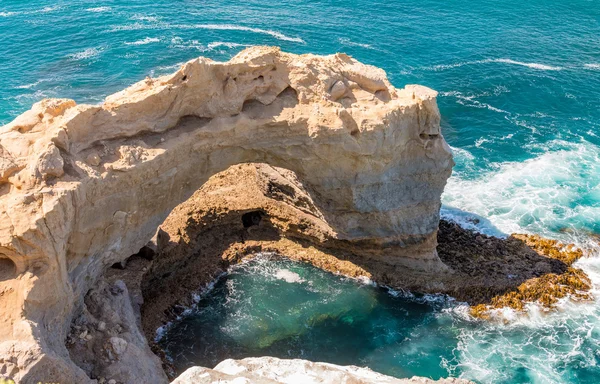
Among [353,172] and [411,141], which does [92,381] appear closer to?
[353,172]

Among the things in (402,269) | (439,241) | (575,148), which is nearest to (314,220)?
(402,269)

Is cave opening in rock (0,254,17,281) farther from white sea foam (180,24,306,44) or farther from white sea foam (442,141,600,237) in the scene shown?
white sea foam (180,24,306,44)

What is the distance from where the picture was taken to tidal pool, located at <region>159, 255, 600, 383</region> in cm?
3241

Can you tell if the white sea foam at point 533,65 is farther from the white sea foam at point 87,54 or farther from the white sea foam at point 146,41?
the white sea foam at point 87,54

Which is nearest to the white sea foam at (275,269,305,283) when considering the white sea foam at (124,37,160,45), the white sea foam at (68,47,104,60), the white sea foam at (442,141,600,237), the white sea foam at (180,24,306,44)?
the white sea foam at (442,141,600,237)

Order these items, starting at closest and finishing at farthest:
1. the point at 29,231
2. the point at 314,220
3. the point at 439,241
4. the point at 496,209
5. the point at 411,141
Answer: the point at 29,231 < the point at 411,141 < the point at 314,220 < the point at 439,241 < the point at 496,209

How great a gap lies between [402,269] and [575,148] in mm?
25010

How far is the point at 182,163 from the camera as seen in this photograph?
3027 centimetres

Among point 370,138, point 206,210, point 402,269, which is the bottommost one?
point 402,269

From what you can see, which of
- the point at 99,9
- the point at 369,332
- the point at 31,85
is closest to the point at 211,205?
the point at 369,332

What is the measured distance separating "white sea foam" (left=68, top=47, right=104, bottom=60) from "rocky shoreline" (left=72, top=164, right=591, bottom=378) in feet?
95.7

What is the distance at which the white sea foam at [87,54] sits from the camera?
61581mm

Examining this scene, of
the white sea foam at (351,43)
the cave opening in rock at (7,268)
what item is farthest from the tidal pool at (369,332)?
the white sea foam at (351,43)

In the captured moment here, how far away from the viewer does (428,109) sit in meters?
33.5
